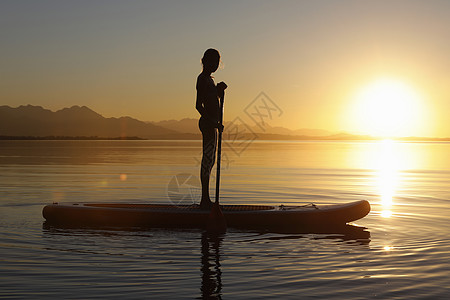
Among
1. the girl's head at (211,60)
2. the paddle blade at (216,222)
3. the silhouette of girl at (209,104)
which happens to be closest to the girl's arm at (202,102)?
the silhouette of girl at (209,104)

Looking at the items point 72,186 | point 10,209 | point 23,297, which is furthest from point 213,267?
point 72,186

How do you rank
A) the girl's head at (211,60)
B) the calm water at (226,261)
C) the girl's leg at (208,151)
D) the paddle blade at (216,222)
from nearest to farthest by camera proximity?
the calm water at (226,261), the paddle blade at (216,222), the girl's head at (211,60), the girl's leg at (208,151)

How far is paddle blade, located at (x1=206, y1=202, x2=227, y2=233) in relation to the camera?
9852 millimetres

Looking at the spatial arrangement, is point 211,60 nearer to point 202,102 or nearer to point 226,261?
point 202,102

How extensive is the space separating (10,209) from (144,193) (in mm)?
5077

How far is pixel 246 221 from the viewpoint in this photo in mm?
10469

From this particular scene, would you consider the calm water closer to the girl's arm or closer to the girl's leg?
the girl's leg

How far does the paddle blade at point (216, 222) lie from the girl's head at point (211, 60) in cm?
273

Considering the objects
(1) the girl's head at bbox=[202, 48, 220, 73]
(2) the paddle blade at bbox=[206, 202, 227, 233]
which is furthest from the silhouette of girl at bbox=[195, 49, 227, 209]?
(2) the paddle blade at bbox=[206, 202, 227, 233]

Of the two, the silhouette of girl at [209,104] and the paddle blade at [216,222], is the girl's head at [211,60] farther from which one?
the paddle blade at [216,222]

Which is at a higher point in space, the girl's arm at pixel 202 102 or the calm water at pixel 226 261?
the girl's arm at pixel 202 102

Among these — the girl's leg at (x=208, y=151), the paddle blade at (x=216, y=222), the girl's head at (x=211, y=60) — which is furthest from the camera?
the girl's leg at (x=208, y=151)

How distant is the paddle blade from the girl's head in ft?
8.96

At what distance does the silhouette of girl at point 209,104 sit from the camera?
34.5ft
